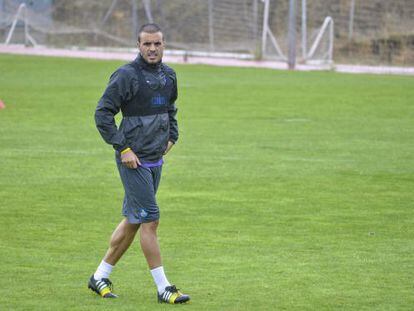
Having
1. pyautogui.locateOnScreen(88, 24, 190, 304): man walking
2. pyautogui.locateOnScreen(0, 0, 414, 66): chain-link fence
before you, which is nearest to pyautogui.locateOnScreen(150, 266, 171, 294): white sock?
pyautogui.locateOnScreen(88, 24, 190, 304): man walking

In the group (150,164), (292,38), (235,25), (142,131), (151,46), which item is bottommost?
(292,38)

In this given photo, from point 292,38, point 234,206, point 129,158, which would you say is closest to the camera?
point 129,158

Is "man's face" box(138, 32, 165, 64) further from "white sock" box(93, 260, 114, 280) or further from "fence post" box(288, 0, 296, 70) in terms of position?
"fence post" box(288, 0, 296, 70)

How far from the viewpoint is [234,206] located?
39.8 feet

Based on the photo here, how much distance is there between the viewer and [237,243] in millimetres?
10164

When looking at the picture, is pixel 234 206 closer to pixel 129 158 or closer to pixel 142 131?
pixel 142 131

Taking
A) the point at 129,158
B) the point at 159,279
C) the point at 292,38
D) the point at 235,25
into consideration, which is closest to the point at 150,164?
the point at 129,158

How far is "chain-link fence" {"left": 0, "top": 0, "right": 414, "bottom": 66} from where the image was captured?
35.1 metres

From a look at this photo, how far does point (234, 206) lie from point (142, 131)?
4.44 m

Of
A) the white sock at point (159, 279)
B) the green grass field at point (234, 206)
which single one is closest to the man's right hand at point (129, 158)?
the white sock at point (159, 279)

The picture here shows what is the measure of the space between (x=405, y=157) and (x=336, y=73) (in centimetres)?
1618

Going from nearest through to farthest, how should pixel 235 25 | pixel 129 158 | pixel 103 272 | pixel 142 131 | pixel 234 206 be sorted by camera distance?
pixel 129 158, pixel 142 131, pixel 103 272, pixel 234 206, pixel 235 25

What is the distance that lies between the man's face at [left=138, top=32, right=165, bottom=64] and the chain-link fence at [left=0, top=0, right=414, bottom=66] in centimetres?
2756

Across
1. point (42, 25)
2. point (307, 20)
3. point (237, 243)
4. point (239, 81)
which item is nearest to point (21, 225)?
point (237, 243)
